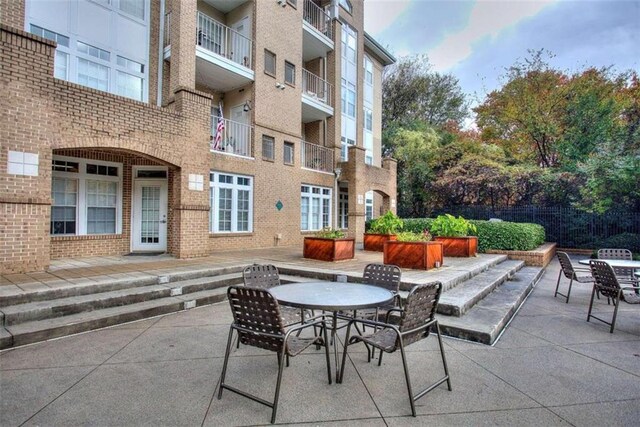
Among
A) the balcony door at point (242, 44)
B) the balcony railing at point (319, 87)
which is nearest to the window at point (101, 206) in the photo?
the balcony door at point (242, 44)

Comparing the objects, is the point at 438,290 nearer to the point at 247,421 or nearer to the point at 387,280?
the point at 387,280

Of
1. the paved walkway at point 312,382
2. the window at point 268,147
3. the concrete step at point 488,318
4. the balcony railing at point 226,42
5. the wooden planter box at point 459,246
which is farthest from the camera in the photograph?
the window at point 268,147

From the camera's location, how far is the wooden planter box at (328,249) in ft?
28.7

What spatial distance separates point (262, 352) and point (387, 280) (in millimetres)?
1704

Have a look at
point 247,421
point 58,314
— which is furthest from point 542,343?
point 58,314

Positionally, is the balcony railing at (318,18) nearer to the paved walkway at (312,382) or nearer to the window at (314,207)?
the window at (314,207)

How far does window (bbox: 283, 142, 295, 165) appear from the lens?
534 inches

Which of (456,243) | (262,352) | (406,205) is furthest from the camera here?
(406,205)

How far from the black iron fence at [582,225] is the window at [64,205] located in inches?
659

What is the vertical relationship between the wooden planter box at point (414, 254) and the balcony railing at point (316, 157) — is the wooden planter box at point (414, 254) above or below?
below

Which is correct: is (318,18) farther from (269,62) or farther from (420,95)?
(420,95)

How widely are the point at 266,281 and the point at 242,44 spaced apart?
11240 mm

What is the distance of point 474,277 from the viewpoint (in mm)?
7152

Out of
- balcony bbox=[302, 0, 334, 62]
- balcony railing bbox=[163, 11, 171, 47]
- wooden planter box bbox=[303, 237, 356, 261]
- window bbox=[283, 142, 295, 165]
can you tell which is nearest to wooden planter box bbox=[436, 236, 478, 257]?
wooden planter box bbox=[303, 237, 356, 261]
